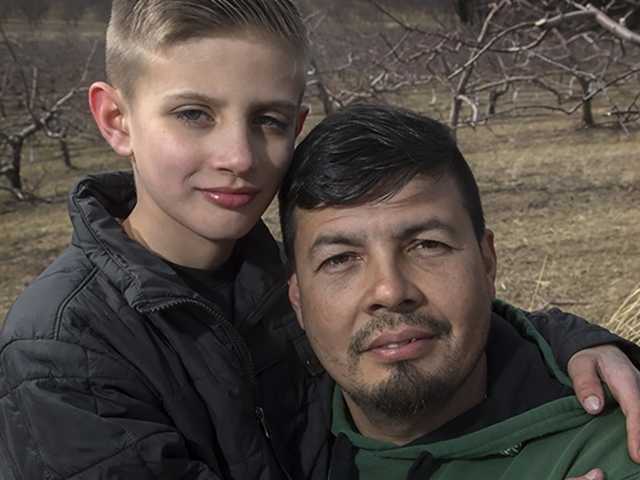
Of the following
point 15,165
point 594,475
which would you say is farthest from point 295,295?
point 15,165

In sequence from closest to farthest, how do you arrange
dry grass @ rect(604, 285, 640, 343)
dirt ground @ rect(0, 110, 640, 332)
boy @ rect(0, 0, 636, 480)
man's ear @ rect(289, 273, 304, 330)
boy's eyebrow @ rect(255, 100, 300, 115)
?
boy @ rect(0, 0, 636, 480), boy's eyebrow @ rect(255, 100, 300, 115), man's ear @ rect(289, 273, 304, 330), dry grass @ rect(604, 285, 640, 343), dirt ground @ rect(0, 110, 640, 332)

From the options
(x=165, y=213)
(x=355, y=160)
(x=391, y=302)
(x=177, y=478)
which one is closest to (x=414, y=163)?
(x=355, y=160)

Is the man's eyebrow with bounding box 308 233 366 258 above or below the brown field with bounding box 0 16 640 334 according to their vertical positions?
above

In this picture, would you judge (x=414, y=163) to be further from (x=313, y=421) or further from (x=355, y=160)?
(x=313, y=421)

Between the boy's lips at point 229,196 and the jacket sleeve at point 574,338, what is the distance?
0.73 metres

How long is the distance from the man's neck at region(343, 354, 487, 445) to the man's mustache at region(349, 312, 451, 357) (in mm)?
156

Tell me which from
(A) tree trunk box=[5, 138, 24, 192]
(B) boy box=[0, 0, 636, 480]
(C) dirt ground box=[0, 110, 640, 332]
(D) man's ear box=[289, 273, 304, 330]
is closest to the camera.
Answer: (B) boy box=[0, 0, 636, 480]

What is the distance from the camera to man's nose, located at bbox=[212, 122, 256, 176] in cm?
157

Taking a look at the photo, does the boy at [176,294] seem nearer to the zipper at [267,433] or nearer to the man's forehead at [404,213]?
the zipper at [267,433]

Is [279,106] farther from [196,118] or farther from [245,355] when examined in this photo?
[245,355]

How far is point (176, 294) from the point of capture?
1.55 meters

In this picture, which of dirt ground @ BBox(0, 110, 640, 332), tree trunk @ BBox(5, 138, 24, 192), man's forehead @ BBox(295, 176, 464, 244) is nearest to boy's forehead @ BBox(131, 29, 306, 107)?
man's forehead @ BBox(295, 176, 464, 244)

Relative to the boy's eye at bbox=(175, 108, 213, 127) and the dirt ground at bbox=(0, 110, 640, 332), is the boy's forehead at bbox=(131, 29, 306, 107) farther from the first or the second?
the dirt ground at bbox=(0, 110, 640, 332)

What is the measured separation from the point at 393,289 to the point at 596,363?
455 millimetres
